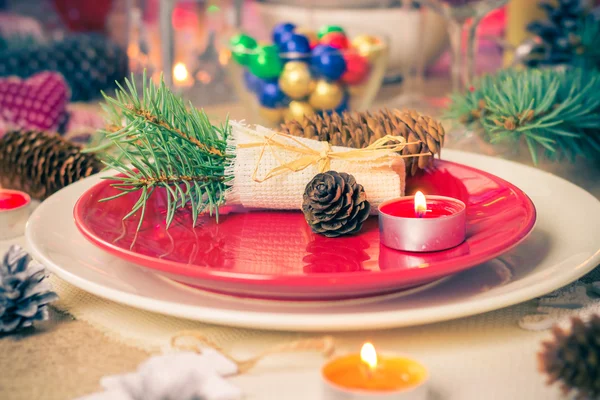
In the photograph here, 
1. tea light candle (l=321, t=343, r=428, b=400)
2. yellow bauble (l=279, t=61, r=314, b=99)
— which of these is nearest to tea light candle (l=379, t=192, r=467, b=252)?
tea light candle (l=321, t=343, r=428, b=400)

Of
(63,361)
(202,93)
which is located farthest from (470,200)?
(202,93)

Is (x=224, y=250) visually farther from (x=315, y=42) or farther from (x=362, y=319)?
(x=315, y=42)

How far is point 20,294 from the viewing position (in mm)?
455

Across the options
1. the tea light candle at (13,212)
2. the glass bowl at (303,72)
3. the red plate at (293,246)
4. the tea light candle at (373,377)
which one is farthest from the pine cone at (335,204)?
the glass bowl at (303,72)

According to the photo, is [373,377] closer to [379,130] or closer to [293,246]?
[293,246]

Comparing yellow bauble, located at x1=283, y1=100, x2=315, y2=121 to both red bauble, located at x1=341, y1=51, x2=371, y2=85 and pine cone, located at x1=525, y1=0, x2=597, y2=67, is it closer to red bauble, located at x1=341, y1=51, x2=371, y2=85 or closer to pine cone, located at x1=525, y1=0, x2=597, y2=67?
red bauble, located at x1=341, y1=51, x2=371, y2=85

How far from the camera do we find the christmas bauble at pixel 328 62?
1.00 m

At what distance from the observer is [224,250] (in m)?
0.50

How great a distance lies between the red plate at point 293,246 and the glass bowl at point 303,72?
0.42 meters

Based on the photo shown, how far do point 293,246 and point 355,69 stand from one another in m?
0.59

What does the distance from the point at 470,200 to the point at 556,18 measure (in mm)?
560

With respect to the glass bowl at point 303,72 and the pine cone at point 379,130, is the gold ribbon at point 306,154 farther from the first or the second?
the glass bowl at point 303,72

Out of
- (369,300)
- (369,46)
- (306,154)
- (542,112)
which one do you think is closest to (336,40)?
(369,46)

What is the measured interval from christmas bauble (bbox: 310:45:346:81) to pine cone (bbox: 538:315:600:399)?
703 mm
